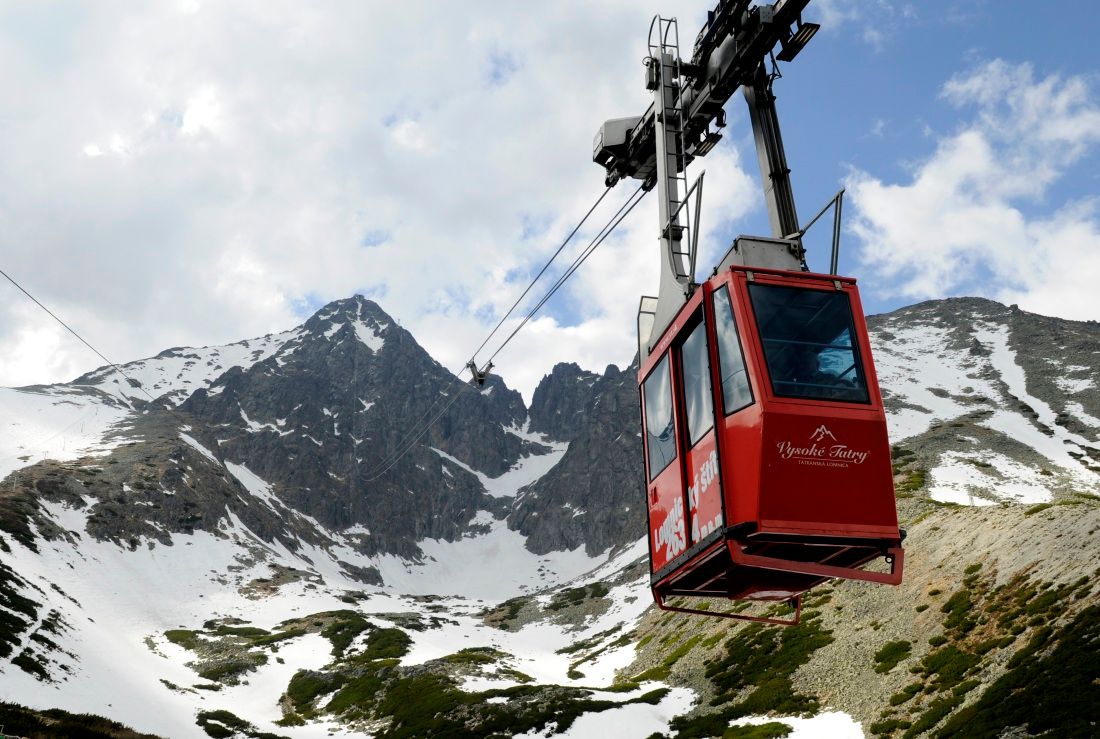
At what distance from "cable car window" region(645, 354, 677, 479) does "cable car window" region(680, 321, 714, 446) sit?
62 cm

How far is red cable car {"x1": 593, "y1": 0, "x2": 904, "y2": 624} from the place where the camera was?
13047 mm

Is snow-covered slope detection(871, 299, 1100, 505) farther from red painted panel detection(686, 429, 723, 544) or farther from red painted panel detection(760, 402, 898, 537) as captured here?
red painted panel detection(760, 402, 898, 537)

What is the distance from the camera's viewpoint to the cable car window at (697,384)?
14.5 metres

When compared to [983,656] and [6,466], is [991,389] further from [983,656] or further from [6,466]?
[6,466]

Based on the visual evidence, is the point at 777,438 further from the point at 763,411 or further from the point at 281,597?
the point at 281,597

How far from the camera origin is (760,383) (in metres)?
13.3

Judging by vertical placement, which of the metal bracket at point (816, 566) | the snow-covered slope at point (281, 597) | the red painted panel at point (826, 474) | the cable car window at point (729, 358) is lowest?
the metal bracket at point (816, 566)

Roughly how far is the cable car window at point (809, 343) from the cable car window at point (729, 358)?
0.45 meters

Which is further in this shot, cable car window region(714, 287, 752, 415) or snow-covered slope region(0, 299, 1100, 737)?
snow-covered slope region(0, 299, 1100, 737)

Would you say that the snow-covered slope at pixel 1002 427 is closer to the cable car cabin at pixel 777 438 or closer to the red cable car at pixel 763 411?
the red cable car at pixel 763 411

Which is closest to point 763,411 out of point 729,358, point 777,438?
point 777,438

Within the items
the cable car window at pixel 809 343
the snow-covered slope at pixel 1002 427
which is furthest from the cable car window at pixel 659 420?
the snow-covered slope at pixel 1002 427

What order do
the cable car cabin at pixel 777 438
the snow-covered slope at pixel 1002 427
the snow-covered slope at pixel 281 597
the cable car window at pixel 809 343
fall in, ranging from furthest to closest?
1. the snow-covered slope at pixel 1002 427
2. the snow-covered slope at pixel 281 597
3. the cable car window at pixel 809 343
4. the cable car cabin at pixel 777 438

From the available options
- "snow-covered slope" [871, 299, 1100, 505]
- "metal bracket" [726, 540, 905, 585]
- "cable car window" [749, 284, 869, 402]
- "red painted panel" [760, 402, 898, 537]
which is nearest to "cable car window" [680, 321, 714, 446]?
"cable car window" [749, 284, 869, 402]
